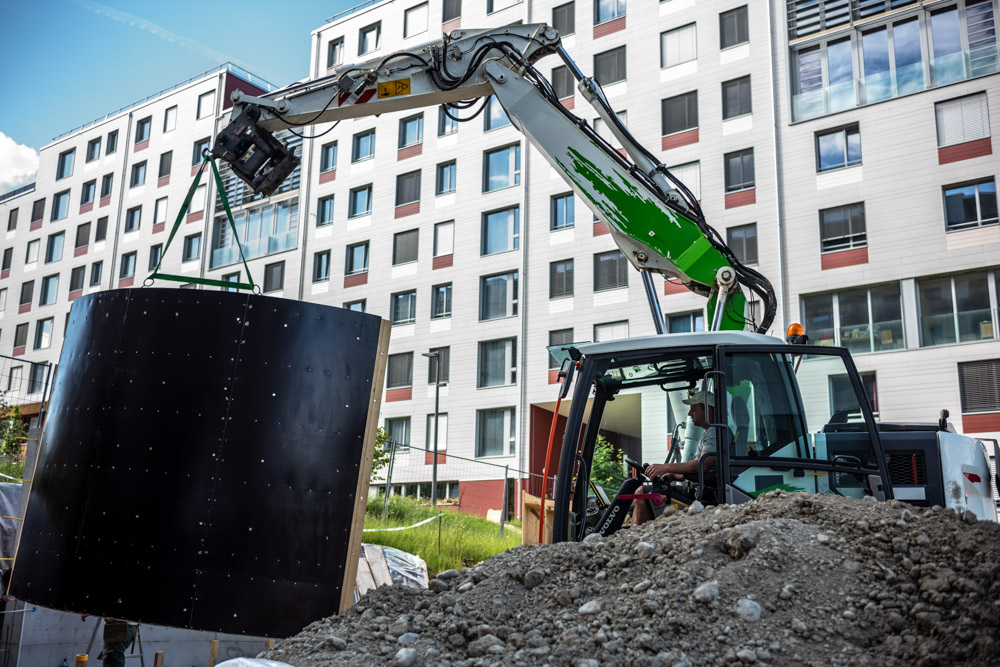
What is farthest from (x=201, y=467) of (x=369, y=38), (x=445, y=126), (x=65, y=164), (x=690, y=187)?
(x=65, y=164)

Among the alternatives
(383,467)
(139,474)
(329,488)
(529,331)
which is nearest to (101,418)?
(139,474)

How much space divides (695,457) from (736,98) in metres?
24.6

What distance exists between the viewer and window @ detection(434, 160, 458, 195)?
3525 centimetres

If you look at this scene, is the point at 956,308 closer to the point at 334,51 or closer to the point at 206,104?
the point at 334,51

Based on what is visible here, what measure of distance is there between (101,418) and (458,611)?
2934 mm

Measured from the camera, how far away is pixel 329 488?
607cm

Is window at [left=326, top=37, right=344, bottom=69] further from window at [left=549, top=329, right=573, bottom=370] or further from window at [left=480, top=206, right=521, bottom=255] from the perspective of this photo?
window at [left=549, top=329, right=573, bottom=370]

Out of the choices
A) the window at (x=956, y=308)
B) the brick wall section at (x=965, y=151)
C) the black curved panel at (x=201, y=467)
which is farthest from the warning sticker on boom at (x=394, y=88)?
the brick wall section at (x=965, y=151)

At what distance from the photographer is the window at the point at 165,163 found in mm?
46656

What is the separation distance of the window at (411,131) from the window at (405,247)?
146 inches

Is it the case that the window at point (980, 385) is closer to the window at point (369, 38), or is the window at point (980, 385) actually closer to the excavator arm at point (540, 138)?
the excavator arm at point (540, 138)

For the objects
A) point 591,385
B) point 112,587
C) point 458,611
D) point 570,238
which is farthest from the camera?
point 570,238

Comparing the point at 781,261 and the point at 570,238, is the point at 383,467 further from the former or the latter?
the point at 781,261

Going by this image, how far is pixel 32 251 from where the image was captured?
176 ft
